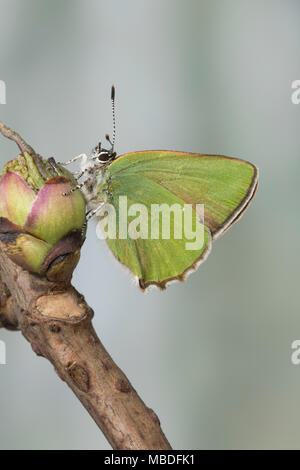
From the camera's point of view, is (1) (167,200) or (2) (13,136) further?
(1) (167,200)

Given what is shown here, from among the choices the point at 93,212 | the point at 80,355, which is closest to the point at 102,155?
the point at 93,212

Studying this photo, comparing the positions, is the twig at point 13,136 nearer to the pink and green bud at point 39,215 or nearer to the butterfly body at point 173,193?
the pink and green bud at point 39,215

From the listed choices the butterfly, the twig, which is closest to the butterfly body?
the butterfly

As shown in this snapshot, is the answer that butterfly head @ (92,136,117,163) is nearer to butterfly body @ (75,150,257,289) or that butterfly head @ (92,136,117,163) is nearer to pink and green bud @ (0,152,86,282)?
butterfly body @ (75,150,257,289)
